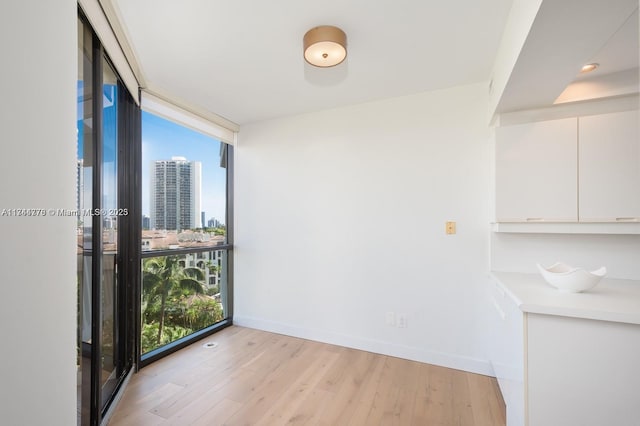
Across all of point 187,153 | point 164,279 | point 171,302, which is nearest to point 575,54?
point 187,153

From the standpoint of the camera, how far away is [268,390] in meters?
2.19

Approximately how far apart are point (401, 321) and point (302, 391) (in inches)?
43.8

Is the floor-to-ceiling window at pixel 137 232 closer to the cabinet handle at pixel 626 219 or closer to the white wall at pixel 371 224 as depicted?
the white wall at pixel 371 224

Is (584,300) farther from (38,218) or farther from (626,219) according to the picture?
(38,218)

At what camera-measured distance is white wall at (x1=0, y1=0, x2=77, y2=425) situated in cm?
72

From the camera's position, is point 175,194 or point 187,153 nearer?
point 175,194

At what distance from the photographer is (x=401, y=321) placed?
2.72 m

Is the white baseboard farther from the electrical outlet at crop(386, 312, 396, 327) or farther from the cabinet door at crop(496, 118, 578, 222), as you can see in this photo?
the cabinet door at crop(496, 118, 578, 222)

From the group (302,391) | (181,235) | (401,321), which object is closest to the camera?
(302,391)

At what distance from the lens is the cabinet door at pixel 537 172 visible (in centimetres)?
193

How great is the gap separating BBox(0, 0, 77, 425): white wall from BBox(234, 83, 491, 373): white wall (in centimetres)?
230

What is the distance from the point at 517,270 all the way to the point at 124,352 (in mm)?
3211

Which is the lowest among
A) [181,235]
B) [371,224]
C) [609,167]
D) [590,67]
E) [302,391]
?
[302,391]

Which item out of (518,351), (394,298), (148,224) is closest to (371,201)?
(394,298)
